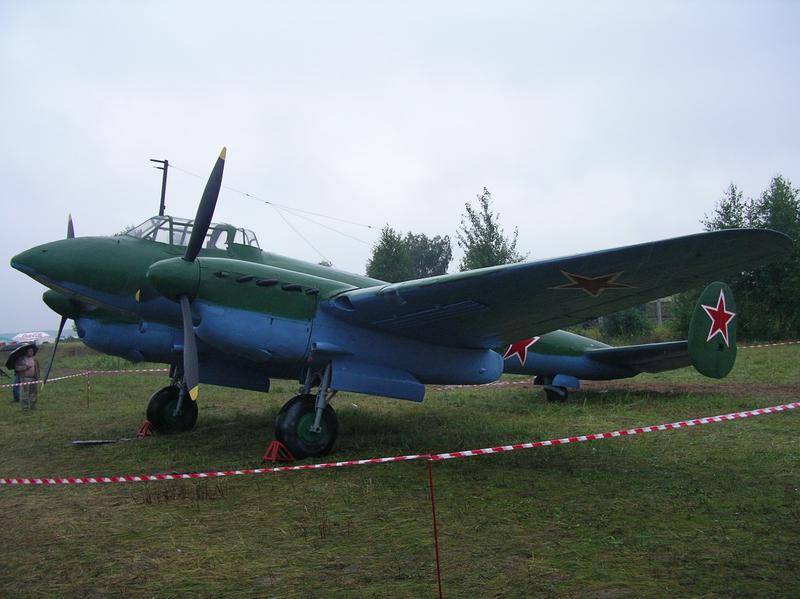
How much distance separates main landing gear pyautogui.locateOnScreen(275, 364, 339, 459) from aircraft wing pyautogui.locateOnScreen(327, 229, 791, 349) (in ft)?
3.49

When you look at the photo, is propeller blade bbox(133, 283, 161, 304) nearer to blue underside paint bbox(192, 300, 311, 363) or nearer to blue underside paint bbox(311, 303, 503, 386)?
blue underside paint bbox(192, 300, 311, 363)

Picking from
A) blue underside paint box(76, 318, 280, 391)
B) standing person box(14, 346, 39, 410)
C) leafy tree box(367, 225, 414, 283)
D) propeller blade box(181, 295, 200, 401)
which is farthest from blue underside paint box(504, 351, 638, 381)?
leafy tree box(367, 225, 414, 283)

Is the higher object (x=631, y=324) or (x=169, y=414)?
(x=631, y=324)

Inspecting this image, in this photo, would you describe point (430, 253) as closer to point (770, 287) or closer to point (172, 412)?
point (770, 287)

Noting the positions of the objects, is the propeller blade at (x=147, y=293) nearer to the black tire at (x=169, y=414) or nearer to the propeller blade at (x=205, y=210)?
the propeller blade at (x=205, y=210)

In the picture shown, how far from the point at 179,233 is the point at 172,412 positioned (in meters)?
3.15

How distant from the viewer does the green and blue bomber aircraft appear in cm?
585

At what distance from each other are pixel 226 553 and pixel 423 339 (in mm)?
4011

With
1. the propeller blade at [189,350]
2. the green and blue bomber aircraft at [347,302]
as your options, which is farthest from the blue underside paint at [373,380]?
the propeller blade at [189,350]

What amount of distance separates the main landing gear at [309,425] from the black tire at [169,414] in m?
3.36

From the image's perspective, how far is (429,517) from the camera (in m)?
5.02

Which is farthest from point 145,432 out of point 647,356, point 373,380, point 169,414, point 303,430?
point 647,356

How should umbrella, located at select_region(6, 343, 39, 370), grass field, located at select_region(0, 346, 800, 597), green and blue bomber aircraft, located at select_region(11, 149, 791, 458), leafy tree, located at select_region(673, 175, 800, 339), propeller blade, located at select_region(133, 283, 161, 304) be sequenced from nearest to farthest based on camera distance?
grass field, located at select_region(0, 346, 800, 597) < green and blue bomber aircraft, located at select_region(11, 149, 791, 458) < propeller blade, located at select_region(133, 283, 161, 304) < umbrella, located at select_region(6, 343, 39, 370) < leafy tree, located at select_region(673, 175, 800, 339)

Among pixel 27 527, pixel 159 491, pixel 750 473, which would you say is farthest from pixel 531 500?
pixel 27 527
